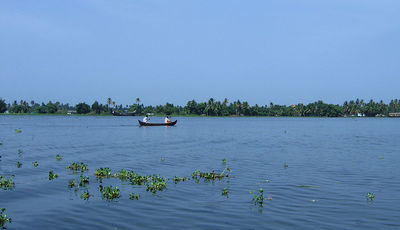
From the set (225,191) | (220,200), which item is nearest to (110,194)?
(220,200)

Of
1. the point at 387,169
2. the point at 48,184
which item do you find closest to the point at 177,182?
the point at 48,184

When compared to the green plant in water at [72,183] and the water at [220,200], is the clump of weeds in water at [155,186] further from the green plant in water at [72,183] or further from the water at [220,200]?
the green plant in water at [72,183]

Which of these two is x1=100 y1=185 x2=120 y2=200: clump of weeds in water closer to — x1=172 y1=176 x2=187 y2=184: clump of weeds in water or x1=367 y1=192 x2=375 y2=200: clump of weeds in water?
x1=172 y1=176 x2=187 y2=184: clump of weeds in water

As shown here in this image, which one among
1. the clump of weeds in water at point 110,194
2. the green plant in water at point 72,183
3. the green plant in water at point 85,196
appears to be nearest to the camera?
the clump of weeds in water at point 110,194

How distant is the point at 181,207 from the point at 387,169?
1909 cm

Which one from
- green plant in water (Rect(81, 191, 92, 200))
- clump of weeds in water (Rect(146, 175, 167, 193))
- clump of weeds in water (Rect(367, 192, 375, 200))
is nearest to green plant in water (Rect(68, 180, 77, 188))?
green plant in water (Rect(81, 191, 92, 200))

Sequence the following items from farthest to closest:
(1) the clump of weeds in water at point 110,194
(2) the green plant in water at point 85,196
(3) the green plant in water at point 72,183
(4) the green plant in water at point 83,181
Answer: (4) the green plant in water at point 83,181
(3) the green plant in water at point 72,183
(2) the green plant in water at point 85,196
(1) the clump of weeds in water at point 110,194

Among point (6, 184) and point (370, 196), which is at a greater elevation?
point (370, 196)

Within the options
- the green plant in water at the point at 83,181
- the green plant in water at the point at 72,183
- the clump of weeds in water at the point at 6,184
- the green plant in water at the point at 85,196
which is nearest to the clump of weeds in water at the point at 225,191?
the green plant in water at the point at 85,196

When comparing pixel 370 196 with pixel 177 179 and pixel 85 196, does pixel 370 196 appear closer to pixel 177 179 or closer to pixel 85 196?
pixel 177 179

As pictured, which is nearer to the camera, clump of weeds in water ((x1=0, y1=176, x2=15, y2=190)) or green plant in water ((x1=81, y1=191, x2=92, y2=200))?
green plant in water ((x1=81, y1=191, x2=92, y2=200))

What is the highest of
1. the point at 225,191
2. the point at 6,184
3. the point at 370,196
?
the point at 370,196

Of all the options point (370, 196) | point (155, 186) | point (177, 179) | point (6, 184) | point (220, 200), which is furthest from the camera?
point (177, 179)

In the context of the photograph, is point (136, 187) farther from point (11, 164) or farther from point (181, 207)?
point (11, 164)
